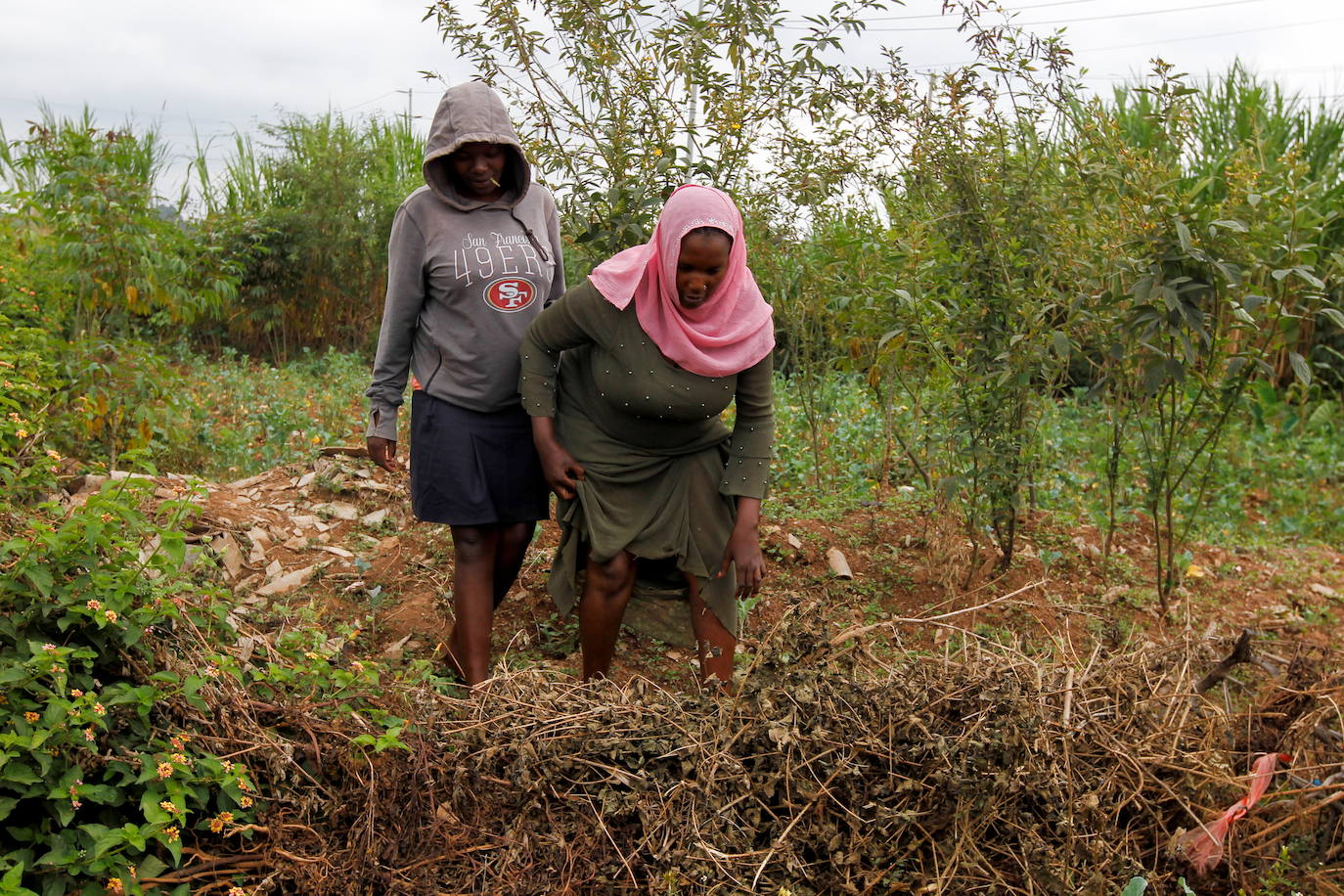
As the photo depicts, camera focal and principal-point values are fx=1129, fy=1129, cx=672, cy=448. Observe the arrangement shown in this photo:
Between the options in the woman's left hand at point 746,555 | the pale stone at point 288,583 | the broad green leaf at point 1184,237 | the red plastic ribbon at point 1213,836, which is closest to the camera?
the red plastic ribbon at point 1213,836

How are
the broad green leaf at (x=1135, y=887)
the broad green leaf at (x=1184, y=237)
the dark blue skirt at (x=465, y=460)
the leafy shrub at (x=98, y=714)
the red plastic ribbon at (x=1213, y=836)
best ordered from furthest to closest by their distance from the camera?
the broad green leaf at (x=1184, y=237), the dark blue skirt at (x=465, y=460), the red plastic ribbon at (x=1213, y=836), the broad green leaf at (x=1135, y=887), the leafy shrub at (x=98, y=714)

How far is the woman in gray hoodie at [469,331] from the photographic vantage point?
3033mm

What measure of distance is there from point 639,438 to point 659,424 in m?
0.08

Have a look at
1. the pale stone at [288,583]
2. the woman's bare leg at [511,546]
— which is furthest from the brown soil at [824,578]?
the woman's bare leg at [511,546]

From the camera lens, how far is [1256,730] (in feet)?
9.63

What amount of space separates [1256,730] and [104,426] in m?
4.93

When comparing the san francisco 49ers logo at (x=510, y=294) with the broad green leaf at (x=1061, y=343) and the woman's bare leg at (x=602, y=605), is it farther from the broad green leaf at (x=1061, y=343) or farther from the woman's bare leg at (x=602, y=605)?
the broad green leaf at (x=1061, y=343)

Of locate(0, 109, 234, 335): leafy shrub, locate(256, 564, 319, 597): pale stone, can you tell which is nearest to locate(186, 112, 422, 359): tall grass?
locate(0, 109, 234, 335): leafy shrub

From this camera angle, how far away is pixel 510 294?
3102mm

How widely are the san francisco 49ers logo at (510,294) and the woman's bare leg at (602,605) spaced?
0.74 metres

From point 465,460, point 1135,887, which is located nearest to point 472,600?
point 465,460

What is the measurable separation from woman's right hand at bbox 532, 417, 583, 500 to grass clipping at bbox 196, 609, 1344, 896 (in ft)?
2.10

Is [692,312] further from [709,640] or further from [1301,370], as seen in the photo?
[1301,370]

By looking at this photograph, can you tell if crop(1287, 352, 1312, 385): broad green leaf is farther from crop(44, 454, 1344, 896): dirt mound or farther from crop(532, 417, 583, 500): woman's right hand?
crop(532, 417, 583, 500): woman's right hand
